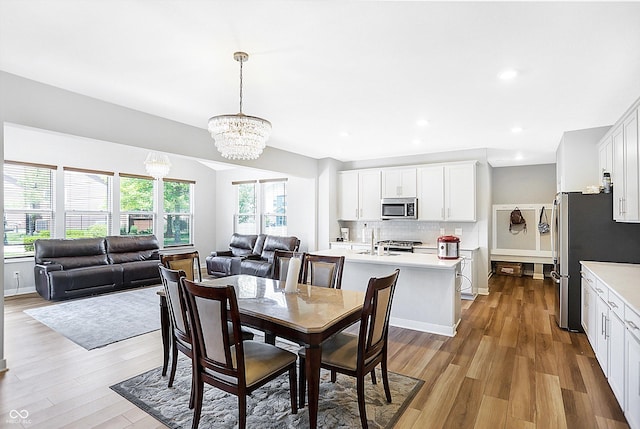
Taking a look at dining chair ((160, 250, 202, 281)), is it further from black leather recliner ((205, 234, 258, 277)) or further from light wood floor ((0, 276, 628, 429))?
black leather recliner ((205, 234, 258, 277))

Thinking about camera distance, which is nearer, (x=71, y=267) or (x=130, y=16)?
(x=130, y=16)

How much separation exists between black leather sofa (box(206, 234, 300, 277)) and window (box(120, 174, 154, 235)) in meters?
1.76

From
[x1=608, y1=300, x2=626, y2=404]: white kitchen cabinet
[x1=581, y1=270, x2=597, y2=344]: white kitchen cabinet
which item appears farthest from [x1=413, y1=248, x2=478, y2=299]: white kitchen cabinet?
[x1=608, y1=300, x2=626, y2=404]: white kitchen cabinet

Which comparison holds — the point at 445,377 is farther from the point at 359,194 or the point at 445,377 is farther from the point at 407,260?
the point at 359,194

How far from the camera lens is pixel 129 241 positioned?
689 centimetres

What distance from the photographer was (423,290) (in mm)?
4059

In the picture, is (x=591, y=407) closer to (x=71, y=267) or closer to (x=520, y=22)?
(x=520, y=22)

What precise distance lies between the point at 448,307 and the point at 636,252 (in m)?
2.06

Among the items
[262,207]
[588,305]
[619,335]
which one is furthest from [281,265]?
[262,207]

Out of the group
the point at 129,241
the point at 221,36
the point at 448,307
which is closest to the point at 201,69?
the point at 221,36

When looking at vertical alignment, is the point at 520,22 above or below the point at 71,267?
above

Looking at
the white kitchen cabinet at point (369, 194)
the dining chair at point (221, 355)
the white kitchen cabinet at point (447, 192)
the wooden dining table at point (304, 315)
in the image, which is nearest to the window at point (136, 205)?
the white kitchen cabinet at point (369, 194)

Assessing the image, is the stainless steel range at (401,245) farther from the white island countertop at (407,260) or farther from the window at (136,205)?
the window at (136,205)

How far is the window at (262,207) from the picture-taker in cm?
810
